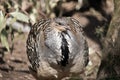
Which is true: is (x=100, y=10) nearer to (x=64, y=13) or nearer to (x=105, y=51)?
(x=64, y=13)

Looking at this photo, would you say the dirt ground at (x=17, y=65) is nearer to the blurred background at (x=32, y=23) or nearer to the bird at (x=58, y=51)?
the blurred background at (x=32, y=23)

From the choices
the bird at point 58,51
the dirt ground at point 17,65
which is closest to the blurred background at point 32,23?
the dirt ground at point 17,65

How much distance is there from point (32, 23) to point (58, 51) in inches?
122

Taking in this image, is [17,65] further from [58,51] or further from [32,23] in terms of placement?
[58,51]

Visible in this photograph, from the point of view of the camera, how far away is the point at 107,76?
559 cm

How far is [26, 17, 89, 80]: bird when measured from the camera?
185 inches

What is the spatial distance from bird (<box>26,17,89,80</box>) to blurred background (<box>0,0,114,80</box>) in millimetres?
1221

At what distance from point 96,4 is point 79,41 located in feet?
16.0

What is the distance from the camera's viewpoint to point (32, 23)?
25.4 ft

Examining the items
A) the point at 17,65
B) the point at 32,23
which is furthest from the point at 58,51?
the point at 32,23

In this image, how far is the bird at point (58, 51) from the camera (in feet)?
15.4

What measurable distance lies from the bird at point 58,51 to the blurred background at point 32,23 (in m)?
1.22

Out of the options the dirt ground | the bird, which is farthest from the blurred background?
the bird

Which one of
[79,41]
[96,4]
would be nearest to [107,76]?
[79,41]
